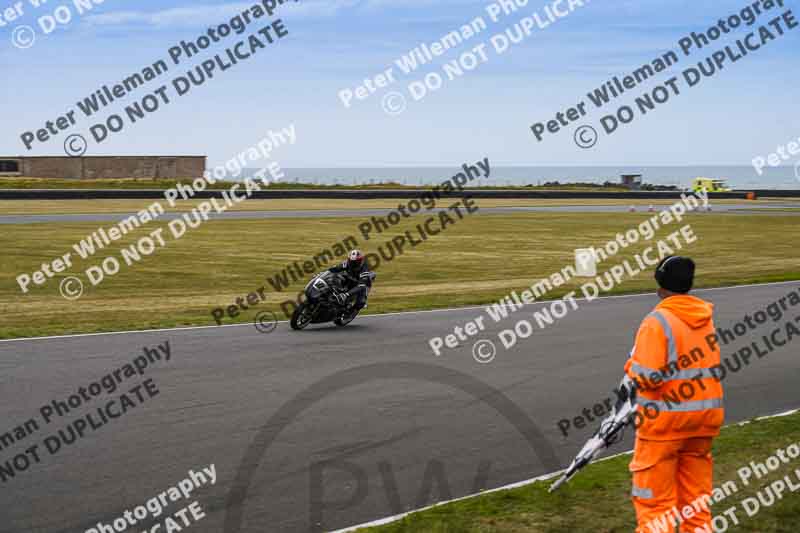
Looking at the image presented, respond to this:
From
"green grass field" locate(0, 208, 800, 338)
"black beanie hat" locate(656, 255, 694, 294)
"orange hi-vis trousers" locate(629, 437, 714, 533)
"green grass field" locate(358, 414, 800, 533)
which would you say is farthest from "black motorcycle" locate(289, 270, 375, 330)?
"orange hi-vis trousers" locate(629, 437, 714, 533)

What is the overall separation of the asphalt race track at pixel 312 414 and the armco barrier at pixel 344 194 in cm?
4079

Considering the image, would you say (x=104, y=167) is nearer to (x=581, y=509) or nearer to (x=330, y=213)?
(x=330, y=213)

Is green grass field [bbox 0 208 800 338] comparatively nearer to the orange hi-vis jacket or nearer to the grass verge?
the grass verge

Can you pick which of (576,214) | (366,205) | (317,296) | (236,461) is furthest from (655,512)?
(366,205)

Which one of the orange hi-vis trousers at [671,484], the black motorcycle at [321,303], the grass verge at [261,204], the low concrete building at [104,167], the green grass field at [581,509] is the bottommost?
the green grass field at [581,509]

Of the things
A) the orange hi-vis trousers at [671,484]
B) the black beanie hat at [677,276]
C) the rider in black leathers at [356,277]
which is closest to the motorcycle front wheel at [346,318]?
the rider in black leathers at [356,277]

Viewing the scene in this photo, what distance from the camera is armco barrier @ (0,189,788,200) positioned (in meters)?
52.5

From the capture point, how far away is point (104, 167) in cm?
8094

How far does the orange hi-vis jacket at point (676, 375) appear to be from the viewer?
5461 millimetres

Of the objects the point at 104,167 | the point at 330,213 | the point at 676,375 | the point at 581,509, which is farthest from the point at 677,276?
the point at 104,167

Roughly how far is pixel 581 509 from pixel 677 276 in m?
2.31

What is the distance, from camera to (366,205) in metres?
56.9

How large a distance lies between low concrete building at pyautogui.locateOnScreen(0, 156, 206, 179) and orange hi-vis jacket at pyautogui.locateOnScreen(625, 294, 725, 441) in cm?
7852

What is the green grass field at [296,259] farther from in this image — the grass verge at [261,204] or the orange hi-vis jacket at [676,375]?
the orange hi-vis jacket at [676,375]
